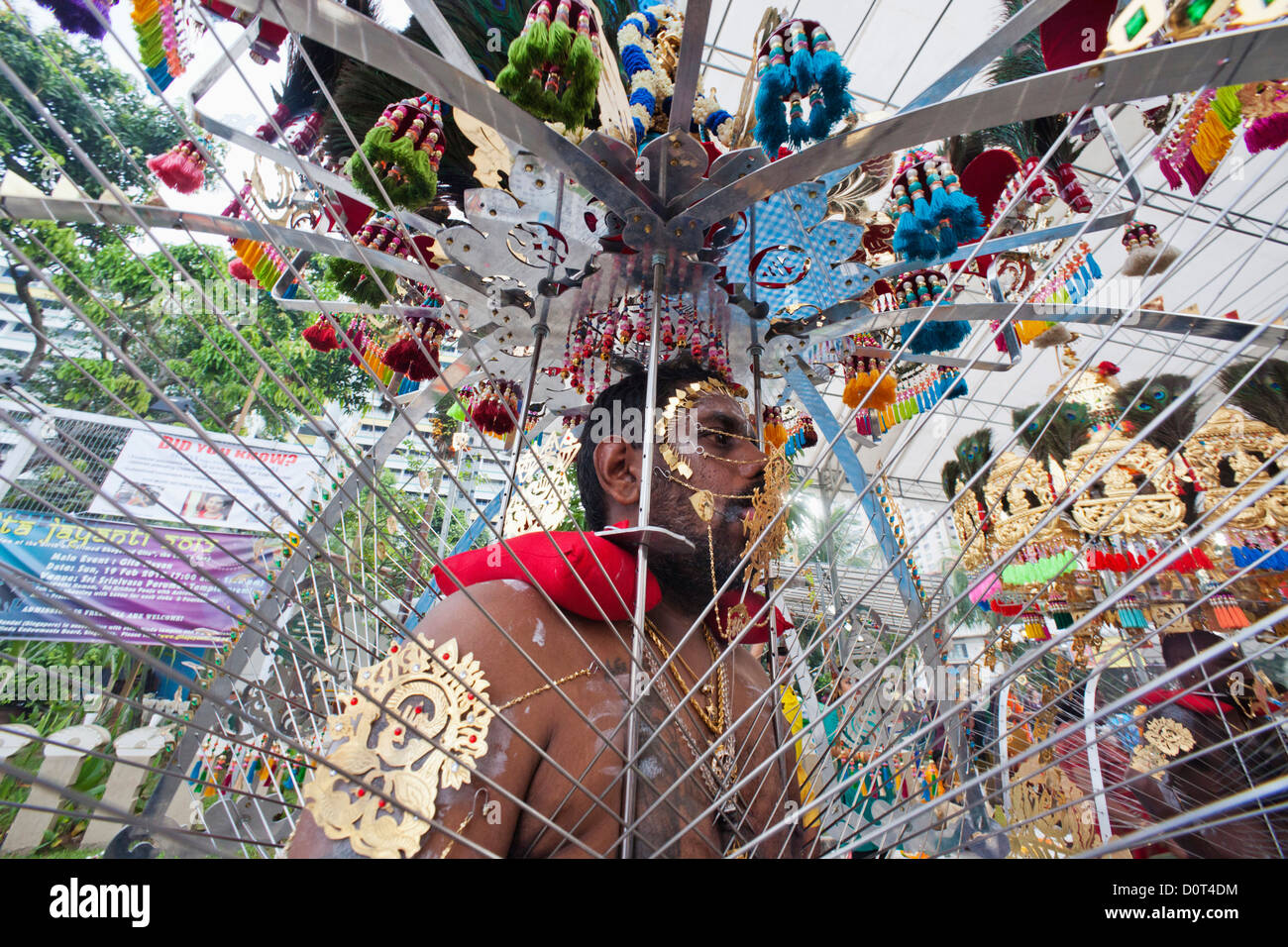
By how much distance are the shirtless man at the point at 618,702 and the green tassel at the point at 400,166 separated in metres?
0.75

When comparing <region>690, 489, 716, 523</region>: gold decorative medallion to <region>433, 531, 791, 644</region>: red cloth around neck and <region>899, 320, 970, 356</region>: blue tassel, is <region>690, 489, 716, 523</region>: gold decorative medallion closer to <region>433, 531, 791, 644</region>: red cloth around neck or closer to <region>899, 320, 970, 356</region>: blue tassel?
<region>433, 531, 791, 644</region>: red cloth around neck

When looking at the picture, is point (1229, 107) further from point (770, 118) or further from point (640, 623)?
point (640, 623)

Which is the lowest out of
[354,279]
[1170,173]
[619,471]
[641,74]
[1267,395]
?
[619,471]

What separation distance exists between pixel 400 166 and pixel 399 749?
1.29 meters

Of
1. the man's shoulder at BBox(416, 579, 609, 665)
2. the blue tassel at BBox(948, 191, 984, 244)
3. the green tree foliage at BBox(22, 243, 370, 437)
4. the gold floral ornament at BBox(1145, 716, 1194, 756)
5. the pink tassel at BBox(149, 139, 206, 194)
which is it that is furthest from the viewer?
the green tree foliage at BBox(22, 243, 370, 437)

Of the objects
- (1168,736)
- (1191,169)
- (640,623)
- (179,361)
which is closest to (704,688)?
(640,623)

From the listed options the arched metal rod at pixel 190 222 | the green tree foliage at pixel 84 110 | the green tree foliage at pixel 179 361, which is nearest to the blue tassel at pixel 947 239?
the arched metal rod at pixel 190 222

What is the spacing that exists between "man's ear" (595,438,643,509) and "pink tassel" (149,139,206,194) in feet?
5.19

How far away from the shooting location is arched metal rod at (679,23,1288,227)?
83 centimetres

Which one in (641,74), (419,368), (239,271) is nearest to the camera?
(641,74)

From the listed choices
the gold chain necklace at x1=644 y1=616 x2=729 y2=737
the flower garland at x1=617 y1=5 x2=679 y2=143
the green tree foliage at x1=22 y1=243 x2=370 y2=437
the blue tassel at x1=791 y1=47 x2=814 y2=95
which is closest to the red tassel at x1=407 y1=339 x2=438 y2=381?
the flower garland at x1=617 y1=5 x2=679 y2=143

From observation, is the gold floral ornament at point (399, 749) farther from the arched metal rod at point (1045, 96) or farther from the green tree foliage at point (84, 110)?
the green tree foliage at point (84, 110)

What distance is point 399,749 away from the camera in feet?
3.45

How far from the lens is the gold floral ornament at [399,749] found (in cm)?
98
